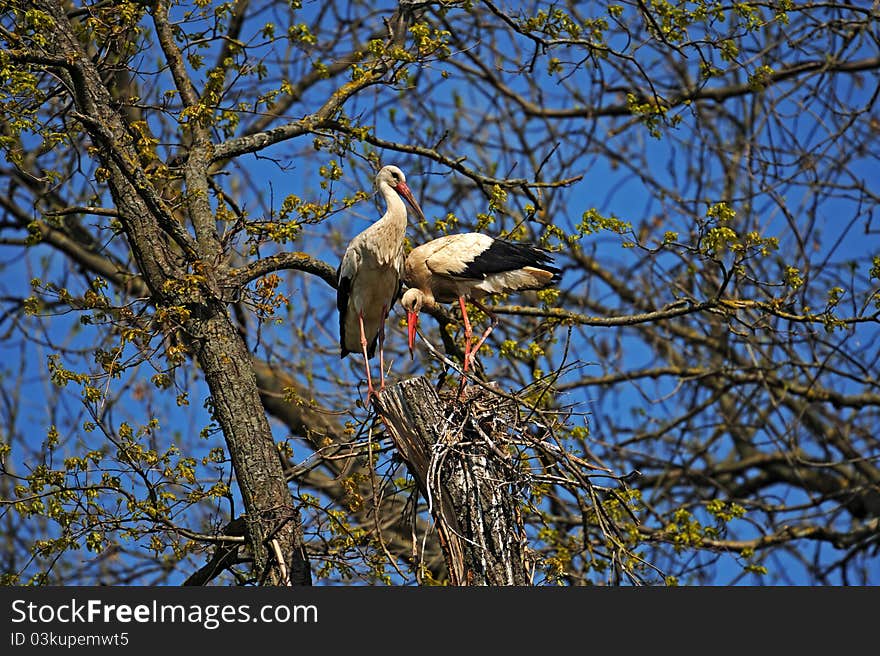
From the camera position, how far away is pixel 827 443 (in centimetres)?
1230

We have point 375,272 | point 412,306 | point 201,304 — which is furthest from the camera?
point 412,306

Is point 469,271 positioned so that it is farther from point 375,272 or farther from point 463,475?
point 463,475

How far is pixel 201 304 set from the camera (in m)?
7.12

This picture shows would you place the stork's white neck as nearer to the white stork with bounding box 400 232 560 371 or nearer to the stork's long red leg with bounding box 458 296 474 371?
the white stork with bounding box 400 232 560 371

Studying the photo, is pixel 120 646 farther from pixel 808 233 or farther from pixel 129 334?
pixel 808 233

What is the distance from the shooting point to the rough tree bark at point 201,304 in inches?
270

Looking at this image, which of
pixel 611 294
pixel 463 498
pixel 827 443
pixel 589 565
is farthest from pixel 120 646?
pixel 827 443

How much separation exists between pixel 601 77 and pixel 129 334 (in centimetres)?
617

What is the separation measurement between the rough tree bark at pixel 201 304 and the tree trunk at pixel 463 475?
0.95 metres

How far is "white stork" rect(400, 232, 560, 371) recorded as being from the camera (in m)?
8.52

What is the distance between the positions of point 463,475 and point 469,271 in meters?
2.60

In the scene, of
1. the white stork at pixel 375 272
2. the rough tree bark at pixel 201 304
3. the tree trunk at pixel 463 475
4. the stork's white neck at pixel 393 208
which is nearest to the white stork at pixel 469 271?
the white stork at pixel 375 272

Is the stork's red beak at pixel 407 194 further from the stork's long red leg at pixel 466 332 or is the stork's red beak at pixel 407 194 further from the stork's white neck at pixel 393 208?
the stork's long red leg at pixel 466 332

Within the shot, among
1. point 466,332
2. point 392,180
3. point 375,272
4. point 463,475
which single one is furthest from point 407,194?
point 463,475
